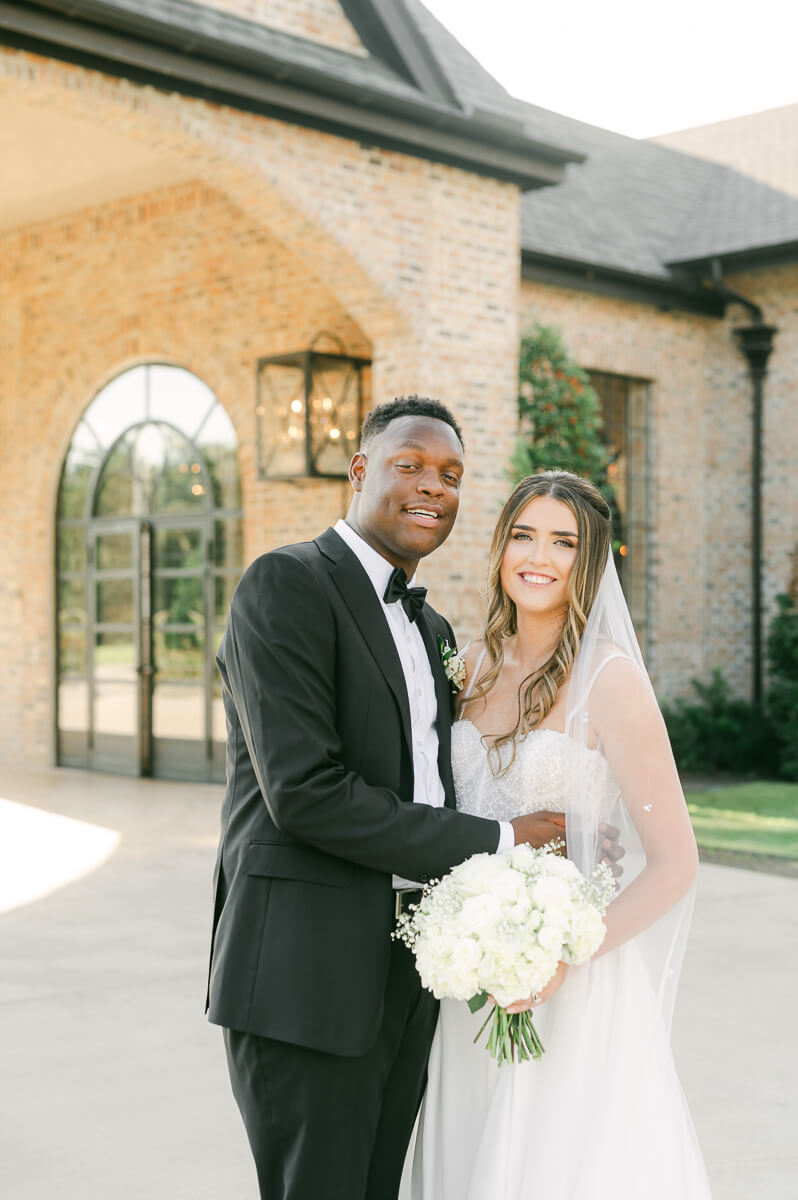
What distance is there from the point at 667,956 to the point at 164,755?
9.90 m

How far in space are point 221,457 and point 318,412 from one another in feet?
5.64

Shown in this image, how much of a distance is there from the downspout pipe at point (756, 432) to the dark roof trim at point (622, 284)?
0.83 feet

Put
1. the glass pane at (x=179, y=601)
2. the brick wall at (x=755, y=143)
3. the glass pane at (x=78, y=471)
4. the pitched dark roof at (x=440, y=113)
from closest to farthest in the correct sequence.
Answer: the pitched dark roof at (x=440, y=113)
the glass pane at (x=179, y=601)
the glass pane at (x=78, y=471)
the brick wall at (x=755, y=143)

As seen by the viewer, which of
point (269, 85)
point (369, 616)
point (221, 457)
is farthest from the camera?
point (221, 457)

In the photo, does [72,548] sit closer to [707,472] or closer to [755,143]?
[707,472]

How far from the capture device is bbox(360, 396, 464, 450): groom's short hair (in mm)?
2725

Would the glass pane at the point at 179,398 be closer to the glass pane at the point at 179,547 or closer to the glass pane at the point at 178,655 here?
the glass pane at the point at 179,547

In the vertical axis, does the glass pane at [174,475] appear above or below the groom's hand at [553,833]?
above

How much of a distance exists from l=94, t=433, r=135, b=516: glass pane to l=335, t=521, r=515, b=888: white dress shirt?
1026 centimetres

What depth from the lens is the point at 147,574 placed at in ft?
41.3

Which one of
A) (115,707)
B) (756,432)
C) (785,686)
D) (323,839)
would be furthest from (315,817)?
(756,432)

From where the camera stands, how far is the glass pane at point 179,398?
12039 millimetres

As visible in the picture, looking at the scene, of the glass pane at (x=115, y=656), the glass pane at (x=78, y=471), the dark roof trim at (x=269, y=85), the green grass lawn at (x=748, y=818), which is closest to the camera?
the dark roof trim at (x=269, y=85)

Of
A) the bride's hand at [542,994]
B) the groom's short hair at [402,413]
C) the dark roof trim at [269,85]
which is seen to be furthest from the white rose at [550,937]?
the dark roof trim at [269,85]
